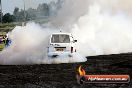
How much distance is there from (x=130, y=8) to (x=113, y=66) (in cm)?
2243

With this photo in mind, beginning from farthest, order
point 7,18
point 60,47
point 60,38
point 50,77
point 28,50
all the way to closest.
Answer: point 7,18 < point 28,50 < point 60,38 < point 60,47 < point 50,77

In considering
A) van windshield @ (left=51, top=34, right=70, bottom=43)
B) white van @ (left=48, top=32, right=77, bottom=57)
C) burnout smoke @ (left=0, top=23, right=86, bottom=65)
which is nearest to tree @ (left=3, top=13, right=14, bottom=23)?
burnout smoke @ (left=0, top=23, right=86, bottom=65)

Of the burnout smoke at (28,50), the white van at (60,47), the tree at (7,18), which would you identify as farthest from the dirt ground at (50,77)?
the tree at (7,18)

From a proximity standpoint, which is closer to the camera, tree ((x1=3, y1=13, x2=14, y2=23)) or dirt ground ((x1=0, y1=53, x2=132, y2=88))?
dirt ground ((x1=0, y1=53, x2=132, y2=88))

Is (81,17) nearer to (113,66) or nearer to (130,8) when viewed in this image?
(130,8)

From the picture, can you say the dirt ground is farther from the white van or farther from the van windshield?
the van windshield

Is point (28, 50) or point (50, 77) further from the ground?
point (28, 50)

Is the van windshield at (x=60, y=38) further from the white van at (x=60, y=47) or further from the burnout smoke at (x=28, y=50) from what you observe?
the burnout smoke at (x=28, y=50)

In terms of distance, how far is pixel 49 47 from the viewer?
23.1m

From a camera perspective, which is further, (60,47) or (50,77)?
(60,47)

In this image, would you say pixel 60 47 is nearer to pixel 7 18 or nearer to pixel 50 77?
pixel 50 77

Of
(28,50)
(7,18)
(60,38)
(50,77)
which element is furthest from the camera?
(7,18)

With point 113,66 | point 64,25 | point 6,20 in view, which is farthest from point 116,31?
point 6,20

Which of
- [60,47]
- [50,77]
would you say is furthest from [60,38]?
[50,77]
